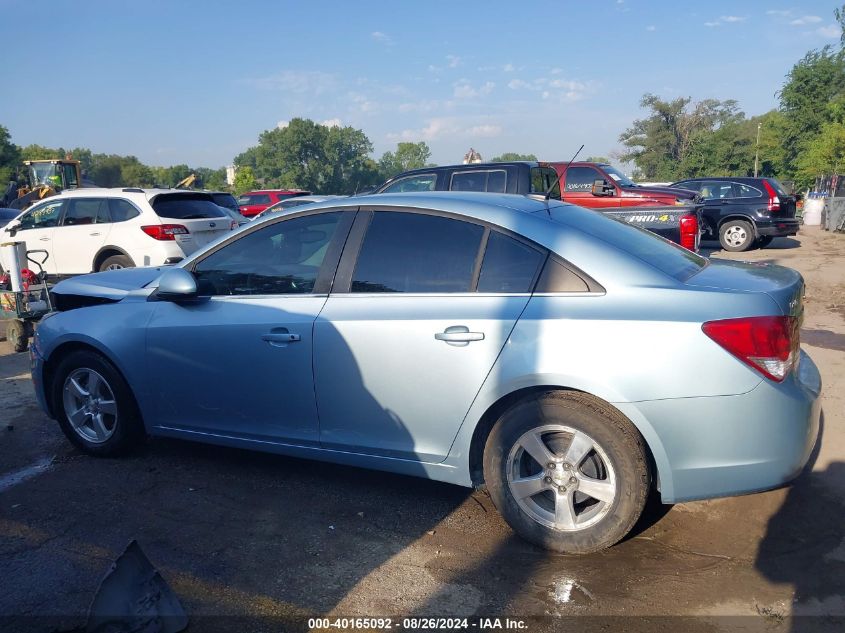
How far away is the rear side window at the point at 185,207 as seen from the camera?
33.5ft

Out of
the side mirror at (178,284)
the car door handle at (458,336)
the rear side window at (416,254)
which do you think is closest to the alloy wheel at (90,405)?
the side mirror at (178,284)

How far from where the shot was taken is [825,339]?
23.4 ft

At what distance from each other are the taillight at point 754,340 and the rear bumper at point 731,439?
0.25 feet

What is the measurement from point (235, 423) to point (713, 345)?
8.68 feet

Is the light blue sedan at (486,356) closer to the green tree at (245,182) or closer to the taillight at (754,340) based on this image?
the taillight at (754,340)

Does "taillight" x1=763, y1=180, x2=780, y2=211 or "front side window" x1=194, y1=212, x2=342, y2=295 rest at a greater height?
"front side window" x1=194, y1=212, x2=342, y2=295

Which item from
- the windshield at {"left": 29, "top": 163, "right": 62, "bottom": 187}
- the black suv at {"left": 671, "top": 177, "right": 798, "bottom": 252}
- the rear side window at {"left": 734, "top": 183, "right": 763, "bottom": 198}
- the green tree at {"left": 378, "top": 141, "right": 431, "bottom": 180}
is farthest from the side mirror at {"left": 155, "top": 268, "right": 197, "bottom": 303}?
the green tree at {"left": 378, "top": 141, "right": 431, "bottom": 180}

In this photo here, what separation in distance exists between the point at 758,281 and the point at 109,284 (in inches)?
159

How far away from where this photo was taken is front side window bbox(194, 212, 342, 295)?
387 cm

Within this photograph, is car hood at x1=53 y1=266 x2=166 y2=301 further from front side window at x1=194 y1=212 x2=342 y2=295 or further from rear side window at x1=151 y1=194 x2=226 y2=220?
rear side window at x1=151 y1=194 x2=226 y2=220

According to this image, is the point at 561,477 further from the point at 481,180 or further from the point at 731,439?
the point at 481,180

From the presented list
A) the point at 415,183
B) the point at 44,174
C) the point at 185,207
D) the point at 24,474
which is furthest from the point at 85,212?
the point at 44,174

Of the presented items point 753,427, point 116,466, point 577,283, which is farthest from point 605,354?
point 116,466

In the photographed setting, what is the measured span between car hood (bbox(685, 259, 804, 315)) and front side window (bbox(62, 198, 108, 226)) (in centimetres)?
938
